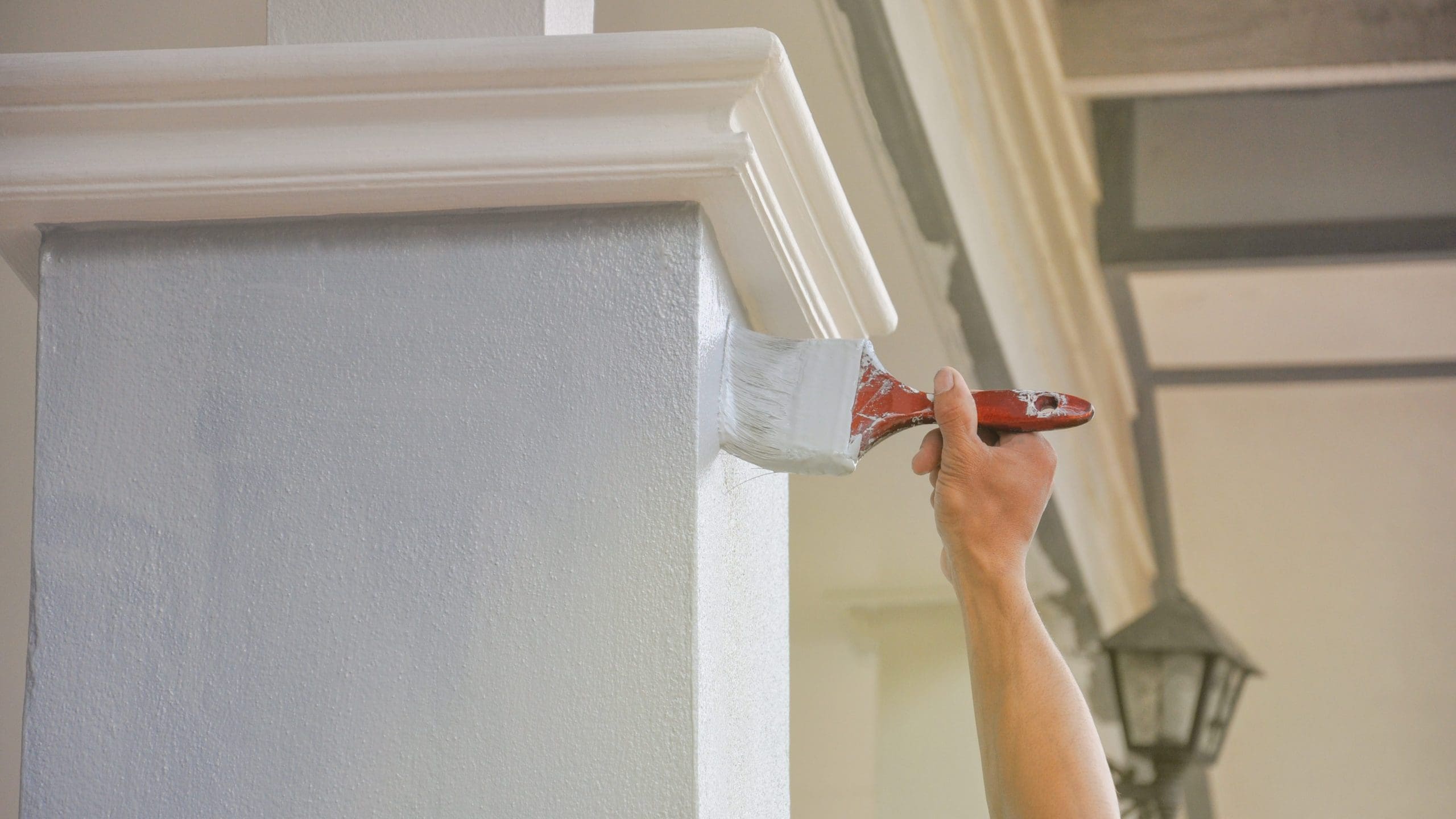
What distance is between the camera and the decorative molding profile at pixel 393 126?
615 millimetres

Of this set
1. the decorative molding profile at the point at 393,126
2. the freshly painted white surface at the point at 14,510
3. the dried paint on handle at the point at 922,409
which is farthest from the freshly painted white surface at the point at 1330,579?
the decorative molding profile at the point at 393,126

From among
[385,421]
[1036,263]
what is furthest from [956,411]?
[1036,263]

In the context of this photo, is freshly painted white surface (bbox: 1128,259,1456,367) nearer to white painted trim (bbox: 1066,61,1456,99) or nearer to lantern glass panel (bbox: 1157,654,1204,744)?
white painted trim (bbox: 1066,61,1456,99)

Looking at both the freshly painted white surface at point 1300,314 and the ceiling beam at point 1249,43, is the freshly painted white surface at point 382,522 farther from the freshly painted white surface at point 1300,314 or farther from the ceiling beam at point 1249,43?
the freshly painted white surface at point 1300,314

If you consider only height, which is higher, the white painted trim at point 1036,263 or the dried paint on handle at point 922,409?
the white painted trim at point 1036,263

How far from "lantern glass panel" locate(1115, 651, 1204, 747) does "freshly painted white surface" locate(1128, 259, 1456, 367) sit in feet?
2.38

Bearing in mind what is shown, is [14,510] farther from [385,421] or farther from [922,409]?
[922,409]

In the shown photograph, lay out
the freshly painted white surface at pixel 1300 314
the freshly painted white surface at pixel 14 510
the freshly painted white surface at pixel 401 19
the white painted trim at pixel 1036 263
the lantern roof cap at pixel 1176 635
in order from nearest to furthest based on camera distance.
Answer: the freshly painted white surface at pixel 401 19
the freshly painted white surface at pixel 14 510
the white painted trim at pixel 1036 263
the lantern roof cap at pixel 1176 635
the freshly painted white surface at pixel 1300 314

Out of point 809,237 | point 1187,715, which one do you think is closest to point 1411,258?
point 1187,715

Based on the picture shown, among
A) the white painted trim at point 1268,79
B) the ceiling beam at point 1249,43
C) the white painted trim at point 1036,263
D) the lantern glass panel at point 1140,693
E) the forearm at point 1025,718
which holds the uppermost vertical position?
the ceiling beam at point 1249,43

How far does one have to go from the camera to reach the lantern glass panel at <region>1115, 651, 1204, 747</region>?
8.70ft

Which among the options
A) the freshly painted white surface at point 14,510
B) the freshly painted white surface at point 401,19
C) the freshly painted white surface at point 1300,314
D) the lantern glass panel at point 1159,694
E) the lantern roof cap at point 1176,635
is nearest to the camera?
the freshly painted white surface at point 401,19

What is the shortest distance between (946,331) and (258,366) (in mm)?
1992

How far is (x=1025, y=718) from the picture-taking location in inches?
25.6
